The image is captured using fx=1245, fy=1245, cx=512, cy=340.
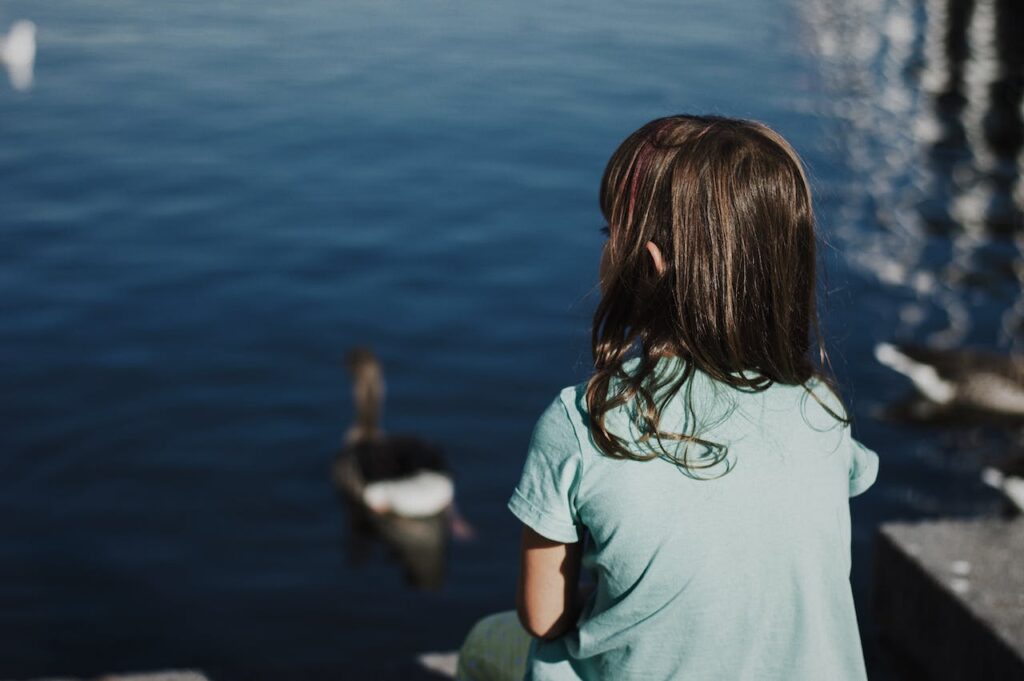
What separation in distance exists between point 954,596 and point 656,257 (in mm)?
2111

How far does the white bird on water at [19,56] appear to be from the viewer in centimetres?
1421

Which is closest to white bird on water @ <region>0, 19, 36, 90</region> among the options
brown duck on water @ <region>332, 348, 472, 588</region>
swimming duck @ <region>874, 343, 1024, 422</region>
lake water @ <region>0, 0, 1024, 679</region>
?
lake water @ <region>0, 0, 1024, 679</region>

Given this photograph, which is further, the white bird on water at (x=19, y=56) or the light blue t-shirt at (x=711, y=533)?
the white bird on water at (x=19, y=56)

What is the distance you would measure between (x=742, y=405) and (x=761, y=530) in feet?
0.68

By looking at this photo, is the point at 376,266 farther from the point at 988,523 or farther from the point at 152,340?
the point at 988,523

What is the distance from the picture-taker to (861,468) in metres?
2.25

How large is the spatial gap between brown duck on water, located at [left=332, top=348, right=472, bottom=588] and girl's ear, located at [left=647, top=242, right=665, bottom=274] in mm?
4741

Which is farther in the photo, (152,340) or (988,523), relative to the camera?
(152,340)

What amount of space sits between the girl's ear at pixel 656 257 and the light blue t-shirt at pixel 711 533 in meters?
0.16

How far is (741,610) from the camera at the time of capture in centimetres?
201

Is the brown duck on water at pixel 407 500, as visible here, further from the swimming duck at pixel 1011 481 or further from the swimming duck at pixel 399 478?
the swimming duck at pixel 1011 481

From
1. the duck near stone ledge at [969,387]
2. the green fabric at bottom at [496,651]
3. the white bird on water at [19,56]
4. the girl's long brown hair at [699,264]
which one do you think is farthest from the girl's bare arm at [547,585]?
the white bird on water at [19,56]

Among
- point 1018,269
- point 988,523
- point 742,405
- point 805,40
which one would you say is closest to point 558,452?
point 742,405

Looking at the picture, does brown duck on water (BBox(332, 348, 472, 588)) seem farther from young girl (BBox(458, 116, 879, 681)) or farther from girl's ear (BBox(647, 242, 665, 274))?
girl's ear (BBox(647, 242, 665, 274))
